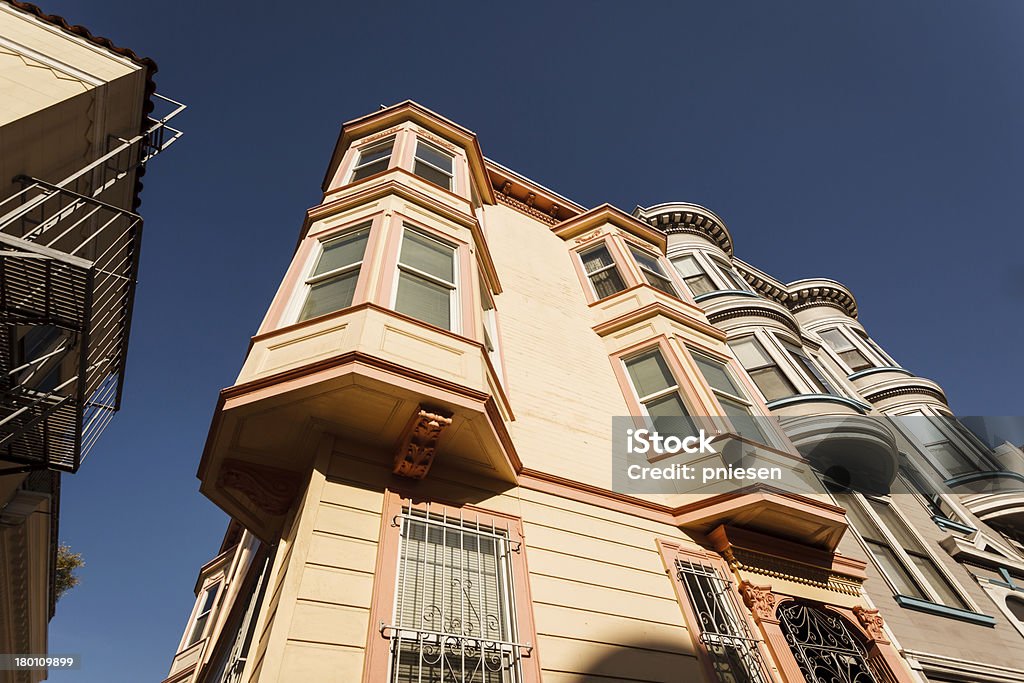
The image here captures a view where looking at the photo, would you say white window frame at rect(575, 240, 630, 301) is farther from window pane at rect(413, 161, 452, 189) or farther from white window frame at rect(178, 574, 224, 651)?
white window frame at rect(178, 574, 224, 651)

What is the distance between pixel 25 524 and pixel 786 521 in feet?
40.9

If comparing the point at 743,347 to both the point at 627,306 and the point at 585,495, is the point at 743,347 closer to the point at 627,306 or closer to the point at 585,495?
the point at 627,306

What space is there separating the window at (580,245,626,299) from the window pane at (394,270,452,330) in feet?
20.3

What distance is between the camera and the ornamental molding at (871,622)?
7.76m

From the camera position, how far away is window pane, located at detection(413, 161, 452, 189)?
38.5 ft

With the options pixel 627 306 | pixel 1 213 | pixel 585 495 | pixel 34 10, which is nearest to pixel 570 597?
pixel 585 495

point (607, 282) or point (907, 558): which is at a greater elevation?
point (607, 282)

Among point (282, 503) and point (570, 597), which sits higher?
point (282, 503)

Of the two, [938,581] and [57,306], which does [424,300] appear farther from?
[938,581]

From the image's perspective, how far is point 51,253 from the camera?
5.36 metres

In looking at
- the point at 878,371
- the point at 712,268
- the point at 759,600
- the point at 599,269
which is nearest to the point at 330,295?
the point at 759,600

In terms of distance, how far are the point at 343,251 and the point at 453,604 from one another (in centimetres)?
548

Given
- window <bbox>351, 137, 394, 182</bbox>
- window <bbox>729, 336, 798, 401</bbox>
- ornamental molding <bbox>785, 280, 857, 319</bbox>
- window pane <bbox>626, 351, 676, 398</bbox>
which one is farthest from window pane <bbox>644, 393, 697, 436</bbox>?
ornamental molding <bbox>785, 280, 857, 319</bbox>

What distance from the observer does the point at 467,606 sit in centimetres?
550
